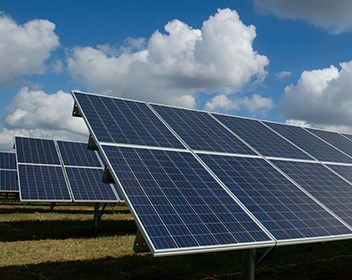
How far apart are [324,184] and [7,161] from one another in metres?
28.3

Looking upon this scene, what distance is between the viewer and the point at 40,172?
22.6 metres

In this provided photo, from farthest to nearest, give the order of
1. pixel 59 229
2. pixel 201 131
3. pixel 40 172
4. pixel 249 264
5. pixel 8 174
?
pixel 8 174 → pixel 40 172 → pixel 59 229 → pixel 201 131 → pixel 249 264

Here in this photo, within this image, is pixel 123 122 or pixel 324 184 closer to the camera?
pixel 123 122

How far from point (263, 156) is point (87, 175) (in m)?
13.4

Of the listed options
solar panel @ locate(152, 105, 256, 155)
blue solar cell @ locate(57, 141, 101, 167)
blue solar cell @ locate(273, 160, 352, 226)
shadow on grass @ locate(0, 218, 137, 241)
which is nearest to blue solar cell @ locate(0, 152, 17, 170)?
blue solar cell @ locate(57, 141, 101, 167)

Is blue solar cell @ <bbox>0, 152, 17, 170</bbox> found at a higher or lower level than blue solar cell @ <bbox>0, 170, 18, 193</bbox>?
higher

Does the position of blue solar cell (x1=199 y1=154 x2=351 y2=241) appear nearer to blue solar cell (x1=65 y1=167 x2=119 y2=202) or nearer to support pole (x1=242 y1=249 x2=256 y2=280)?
support pole (x1=242 y1=249 x2=256 y2=280)

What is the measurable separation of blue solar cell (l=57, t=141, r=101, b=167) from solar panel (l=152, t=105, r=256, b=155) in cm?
1179

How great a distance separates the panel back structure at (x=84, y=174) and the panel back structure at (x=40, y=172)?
0.48 metres

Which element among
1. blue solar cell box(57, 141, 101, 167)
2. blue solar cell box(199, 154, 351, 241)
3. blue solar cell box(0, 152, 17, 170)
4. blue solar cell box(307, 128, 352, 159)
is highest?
blue solar cell box(0, 152, 17, 170)

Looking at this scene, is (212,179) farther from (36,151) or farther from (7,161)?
(7,161)

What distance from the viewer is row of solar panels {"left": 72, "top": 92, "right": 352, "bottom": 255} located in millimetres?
7613

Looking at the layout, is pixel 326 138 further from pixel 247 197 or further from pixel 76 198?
pixel 76 198

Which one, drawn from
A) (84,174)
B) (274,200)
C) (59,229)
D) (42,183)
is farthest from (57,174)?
(274,200)
